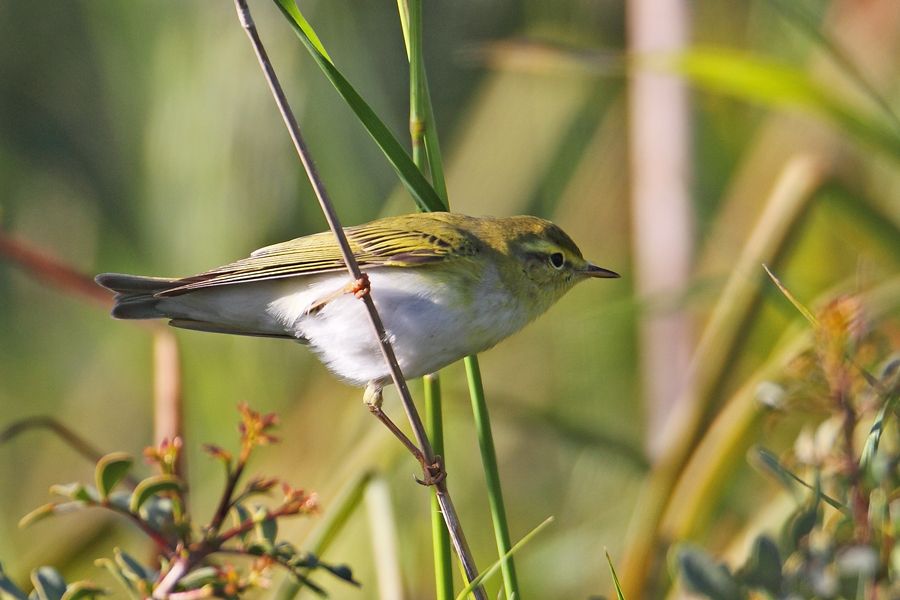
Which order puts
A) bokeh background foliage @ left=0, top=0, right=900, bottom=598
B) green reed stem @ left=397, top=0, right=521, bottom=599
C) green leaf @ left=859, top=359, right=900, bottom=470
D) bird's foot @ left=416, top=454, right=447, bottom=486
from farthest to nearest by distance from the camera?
bokeh background foliage @ left=0, top=0, right=900, bottom=598 < bird's foot @ left=416, top=454, right=447, bottom=486 < green reed stem @ left=397, top=0, right=521, bottom=599 < green leaf @ left=859, top=359, right=900, bottom=470

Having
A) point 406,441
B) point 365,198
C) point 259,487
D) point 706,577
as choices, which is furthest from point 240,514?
point 365,198

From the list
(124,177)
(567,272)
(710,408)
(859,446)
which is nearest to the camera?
(859,446)

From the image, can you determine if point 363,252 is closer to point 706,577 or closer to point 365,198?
point 365,198

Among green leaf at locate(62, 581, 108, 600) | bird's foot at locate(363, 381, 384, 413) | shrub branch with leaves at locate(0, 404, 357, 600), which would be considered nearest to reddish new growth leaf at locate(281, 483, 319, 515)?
shrub branch with leaves at locate(0, 404, 357, 600)

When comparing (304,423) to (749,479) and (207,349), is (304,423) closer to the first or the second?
(207,349)

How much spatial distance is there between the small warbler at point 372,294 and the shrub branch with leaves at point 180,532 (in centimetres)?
65

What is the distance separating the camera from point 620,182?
3787mm

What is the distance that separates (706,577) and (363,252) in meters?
1.37

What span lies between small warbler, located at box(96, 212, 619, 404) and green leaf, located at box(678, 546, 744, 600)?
1010 mm

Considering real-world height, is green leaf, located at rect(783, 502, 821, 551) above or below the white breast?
below

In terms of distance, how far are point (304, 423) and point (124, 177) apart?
46.6 inches

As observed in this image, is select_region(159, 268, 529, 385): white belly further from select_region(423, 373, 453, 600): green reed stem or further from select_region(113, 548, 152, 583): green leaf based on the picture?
select_region(113, 548, 152, 583): green leaf

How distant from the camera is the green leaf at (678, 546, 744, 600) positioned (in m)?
0.91

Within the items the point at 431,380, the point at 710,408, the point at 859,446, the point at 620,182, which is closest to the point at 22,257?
the point at 431,380
